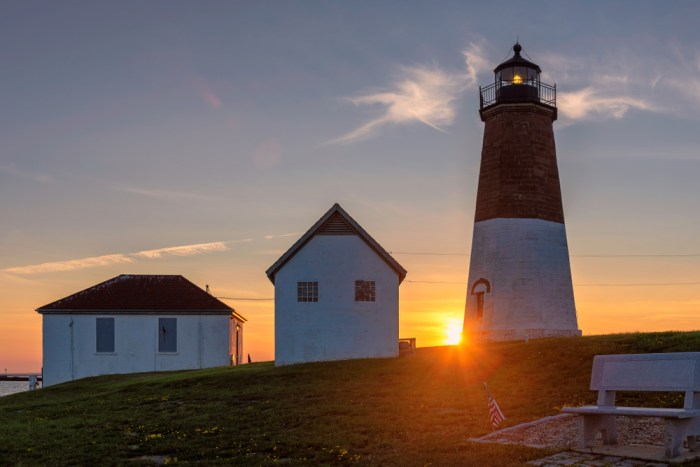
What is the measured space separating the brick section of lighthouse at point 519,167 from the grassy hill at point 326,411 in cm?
909

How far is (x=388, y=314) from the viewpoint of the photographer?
33.4m

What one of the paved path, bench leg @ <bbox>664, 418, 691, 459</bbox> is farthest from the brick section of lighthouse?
bench leg @ <bbox>664, 418, 691, 459</bbox>

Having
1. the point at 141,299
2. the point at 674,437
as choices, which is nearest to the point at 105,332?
the point at 141,299

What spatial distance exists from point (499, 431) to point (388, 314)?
19.2 metres

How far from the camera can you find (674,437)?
1094cm

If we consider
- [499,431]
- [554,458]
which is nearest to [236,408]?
[499,431]

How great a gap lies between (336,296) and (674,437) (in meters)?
22.9

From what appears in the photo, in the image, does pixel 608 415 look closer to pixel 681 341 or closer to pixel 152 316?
pixel 681 341

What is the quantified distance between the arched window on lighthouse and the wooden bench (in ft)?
77.9

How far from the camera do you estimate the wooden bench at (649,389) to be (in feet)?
36.0

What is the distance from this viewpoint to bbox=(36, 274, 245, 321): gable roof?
41.8m

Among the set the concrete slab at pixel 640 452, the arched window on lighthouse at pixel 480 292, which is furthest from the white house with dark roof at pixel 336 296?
the concrete slab at pixel 640 452

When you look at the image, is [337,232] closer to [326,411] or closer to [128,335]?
[128,335]

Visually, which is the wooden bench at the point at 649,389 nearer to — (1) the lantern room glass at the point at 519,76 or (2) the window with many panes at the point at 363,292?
(2) the window with many panes at the point at 363,292
